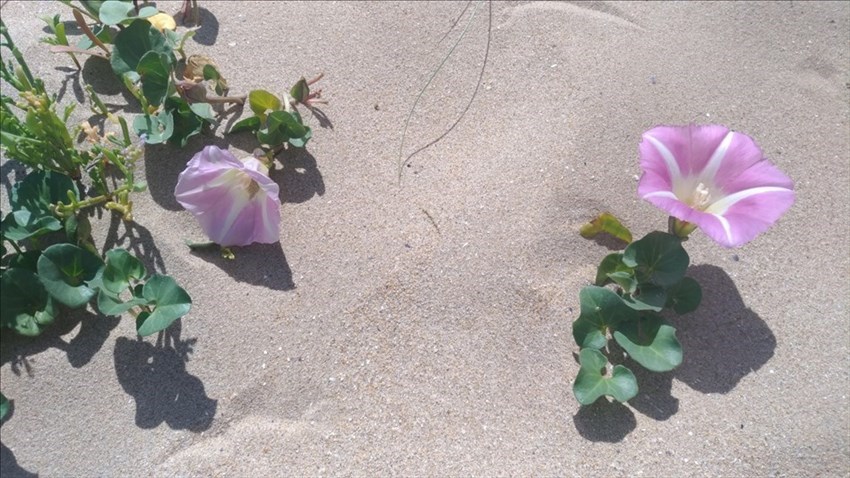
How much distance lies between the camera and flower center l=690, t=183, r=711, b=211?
185 centimetres

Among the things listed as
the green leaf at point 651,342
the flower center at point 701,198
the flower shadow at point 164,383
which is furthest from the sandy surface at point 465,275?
the flower center at point 701,198

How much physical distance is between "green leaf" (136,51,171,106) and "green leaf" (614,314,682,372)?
4.71 ft

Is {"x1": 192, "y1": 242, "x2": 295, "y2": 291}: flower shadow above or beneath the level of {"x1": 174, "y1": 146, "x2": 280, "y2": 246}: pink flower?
beneath

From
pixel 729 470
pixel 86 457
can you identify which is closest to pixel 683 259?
pixel 729 470

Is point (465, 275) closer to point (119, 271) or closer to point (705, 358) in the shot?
point (705, 358)

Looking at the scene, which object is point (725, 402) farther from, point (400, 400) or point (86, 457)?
point (86, 457)

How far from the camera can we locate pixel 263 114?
7.23 ft

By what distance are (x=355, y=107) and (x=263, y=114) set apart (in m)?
0.30

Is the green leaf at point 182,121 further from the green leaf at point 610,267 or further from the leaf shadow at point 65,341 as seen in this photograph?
the green leaf at point 610,267

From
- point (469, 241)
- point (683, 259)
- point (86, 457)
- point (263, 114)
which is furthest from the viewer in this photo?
point (263, 114)

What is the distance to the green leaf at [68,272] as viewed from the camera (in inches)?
71.5

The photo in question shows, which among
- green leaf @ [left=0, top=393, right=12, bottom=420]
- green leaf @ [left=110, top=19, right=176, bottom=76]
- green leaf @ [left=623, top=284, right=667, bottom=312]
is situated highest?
green leaf @ [left=110, top=19, right=176, bottom=76]

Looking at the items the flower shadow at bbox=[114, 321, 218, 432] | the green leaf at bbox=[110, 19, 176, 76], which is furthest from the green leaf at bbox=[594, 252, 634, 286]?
the green leaf at bbox=[110, 19, 176, 76]

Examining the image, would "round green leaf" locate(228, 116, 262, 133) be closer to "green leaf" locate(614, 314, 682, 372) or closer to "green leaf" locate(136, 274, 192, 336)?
"green leaf" locate(136, 274, 192, 336)
